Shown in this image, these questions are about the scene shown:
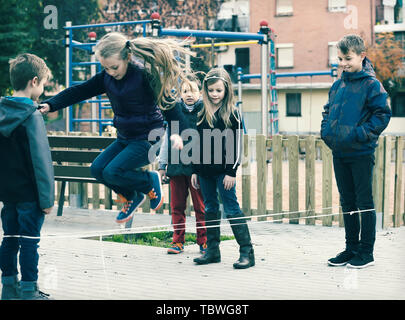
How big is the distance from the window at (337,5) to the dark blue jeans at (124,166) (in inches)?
1448

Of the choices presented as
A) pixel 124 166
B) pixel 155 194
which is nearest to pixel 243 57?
pixel 155 194

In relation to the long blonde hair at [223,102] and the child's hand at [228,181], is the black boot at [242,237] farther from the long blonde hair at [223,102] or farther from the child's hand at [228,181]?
the long blonde hair at [223,102]

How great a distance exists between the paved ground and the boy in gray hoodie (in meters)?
0.27

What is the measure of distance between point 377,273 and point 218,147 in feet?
5.80

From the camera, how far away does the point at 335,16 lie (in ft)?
129

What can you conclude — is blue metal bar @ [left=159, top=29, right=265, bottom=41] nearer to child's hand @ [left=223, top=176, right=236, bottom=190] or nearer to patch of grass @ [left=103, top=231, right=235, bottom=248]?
patch of grass @ [left=103, top=231, right=235, bottom=248]

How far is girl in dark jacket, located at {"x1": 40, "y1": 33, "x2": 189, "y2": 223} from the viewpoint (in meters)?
4.70

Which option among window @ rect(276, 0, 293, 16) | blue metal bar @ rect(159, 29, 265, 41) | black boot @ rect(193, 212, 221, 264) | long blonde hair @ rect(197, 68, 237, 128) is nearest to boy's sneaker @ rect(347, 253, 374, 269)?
black boot @ rect(193, 212, 221, 264)

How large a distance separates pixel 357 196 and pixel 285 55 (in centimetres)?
3667

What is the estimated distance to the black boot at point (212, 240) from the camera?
218 inches

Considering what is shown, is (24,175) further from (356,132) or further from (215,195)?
(356,132)

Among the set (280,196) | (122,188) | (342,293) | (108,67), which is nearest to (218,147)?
(122,188)
